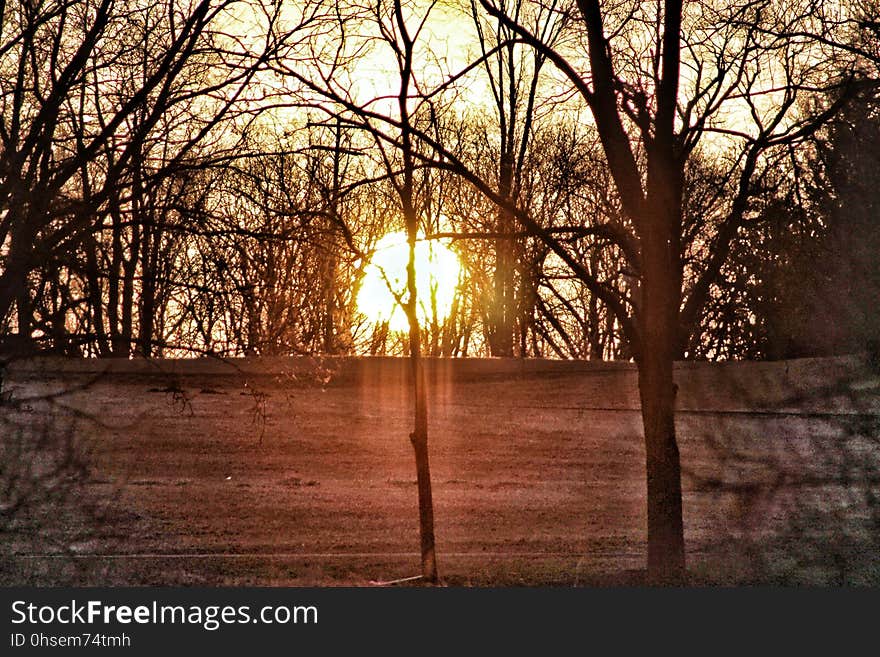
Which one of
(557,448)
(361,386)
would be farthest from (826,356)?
(361,386)

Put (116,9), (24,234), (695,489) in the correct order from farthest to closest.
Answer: (695,489) < (116,9) < (24,234)

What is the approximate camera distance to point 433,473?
2298 centimetres

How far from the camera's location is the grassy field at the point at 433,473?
13594mm

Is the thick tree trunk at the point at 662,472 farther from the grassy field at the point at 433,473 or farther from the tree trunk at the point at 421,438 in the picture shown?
the tree trunk at the point at 421,438

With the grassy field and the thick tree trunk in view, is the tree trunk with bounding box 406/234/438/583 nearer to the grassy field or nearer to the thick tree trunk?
the grassy field

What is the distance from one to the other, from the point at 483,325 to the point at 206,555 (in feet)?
64.8

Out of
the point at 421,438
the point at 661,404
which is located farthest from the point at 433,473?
the point at 661,404

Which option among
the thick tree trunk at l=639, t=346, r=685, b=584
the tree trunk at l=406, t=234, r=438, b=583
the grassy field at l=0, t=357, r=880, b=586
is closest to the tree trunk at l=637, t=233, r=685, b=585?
the thick tree trunk at l=639, t=346, r=685, b=584

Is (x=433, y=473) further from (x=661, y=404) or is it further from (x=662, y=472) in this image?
(x=661, y=404)

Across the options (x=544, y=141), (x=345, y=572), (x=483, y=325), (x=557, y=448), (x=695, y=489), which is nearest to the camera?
(x=345, y=572)

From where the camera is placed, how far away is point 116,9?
34.6ft

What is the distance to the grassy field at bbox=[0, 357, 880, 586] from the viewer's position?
13594 mm

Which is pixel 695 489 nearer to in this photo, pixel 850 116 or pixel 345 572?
pixel 850 116

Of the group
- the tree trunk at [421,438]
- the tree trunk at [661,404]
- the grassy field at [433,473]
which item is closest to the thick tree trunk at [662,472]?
the tree trunk at [661,404]
